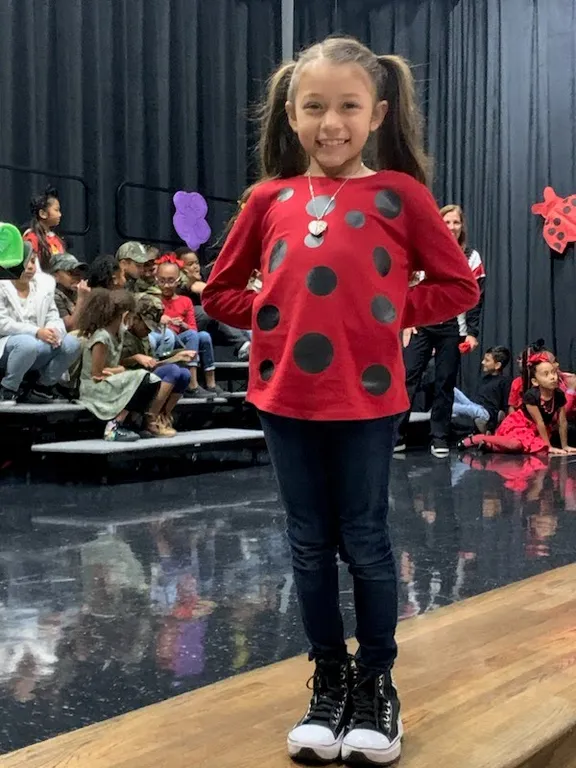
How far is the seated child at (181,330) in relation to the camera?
15.4 ft

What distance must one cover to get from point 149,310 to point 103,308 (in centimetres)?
32

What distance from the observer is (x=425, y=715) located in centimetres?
130

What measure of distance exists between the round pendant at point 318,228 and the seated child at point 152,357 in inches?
119

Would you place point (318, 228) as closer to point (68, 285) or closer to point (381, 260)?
point (381, 260)

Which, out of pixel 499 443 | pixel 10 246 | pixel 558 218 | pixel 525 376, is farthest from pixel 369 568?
pixel 558 218

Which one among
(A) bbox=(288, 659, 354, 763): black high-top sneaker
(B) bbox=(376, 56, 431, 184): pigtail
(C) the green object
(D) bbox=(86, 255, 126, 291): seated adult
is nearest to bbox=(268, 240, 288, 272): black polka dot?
(B) bbox=(376, 56, 431, 184): pigtail

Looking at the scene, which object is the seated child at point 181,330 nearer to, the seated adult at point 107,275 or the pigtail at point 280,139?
the seated adult at point 107,275

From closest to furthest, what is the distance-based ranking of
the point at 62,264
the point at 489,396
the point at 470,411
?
the point at 62,264 → the point at 470,411 → the point at 489,396

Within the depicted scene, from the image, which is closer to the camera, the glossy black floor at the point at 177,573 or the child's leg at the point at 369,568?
the child's leg at the point at 369,568

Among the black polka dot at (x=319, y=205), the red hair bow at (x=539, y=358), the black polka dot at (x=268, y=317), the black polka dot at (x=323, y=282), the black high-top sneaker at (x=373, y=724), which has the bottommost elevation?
the black high-top sneaker at (x=373, y=724)

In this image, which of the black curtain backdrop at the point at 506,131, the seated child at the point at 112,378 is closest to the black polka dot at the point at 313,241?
the seated child at the point at 112,378

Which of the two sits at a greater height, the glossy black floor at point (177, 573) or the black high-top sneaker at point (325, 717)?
the black high-top sneaker at point (325, 717)

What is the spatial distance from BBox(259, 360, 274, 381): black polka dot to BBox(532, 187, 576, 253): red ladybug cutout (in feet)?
18.2

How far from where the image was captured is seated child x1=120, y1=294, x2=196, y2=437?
4.21 m
